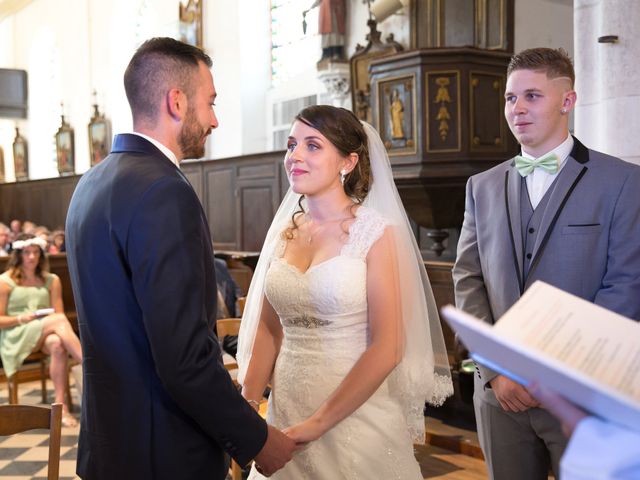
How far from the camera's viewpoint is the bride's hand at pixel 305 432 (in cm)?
217

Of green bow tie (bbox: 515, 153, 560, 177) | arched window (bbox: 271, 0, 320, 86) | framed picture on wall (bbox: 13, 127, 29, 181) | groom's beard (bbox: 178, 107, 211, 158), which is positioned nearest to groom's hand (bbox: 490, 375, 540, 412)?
green bow tie (bbox: 515, 153, 560, 177)

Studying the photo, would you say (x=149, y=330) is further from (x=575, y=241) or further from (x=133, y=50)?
(x=133, y=50)

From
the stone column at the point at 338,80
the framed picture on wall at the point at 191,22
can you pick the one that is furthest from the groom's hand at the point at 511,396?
the framed picture on wall at the point at 191,22

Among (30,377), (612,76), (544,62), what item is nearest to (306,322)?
(544,62)

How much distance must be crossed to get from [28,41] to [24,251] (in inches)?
532

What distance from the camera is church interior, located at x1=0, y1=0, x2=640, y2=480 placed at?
4.42 meters

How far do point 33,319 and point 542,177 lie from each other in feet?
16.2

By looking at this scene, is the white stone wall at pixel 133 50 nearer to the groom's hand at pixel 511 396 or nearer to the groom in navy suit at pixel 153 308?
the groom's hand at pixel 511 396

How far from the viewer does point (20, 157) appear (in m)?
18.9

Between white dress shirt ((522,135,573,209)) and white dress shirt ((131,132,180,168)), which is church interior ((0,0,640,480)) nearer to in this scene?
white dress shirt ((522,135,573,209))

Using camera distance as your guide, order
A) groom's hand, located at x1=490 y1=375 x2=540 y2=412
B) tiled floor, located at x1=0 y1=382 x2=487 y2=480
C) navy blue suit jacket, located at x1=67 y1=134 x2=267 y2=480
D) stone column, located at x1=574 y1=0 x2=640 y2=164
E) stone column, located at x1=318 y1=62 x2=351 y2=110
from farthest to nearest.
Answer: stone column, located at x1=318 y1=62 x2=351 y2=110 < tiled floor, located at x1=0 y1=382 x2=487 y2=480 < stone column, located at x1=574 y1=0 x2=640 y2=164 < groom's hand, located at x1=490 y1=375 x2=540 y2=412 < navy blue suit jacket, located at x1=67 y1=134 x2=267 y2=480

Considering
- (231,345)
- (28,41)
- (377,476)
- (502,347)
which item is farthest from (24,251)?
(28,41)

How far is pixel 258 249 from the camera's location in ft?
33.9

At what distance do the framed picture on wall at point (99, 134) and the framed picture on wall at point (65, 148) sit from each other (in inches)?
52.8
